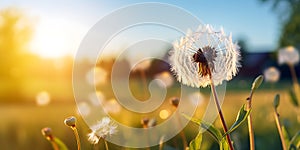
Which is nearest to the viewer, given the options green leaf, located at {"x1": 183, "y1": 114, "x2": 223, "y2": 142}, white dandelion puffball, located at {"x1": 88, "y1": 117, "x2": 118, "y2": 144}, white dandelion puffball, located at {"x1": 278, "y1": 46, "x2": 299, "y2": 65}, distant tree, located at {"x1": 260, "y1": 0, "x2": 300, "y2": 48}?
green leaf, located at {"x1": 183, "y1": 114, "x2": 223, "y2": 142}

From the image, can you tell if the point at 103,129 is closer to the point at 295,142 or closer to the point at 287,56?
the point at 295,142

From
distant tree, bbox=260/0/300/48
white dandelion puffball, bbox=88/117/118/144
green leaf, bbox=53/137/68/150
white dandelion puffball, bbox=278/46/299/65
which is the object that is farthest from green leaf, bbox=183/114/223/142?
distant tree, bbox=260/0/300/48

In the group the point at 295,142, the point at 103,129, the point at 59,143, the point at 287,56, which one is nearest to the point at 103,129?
the point at 103,129

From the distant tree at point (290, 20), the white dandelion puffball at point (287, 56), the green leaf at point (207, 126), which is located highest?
the distant tree at point (290, 20)

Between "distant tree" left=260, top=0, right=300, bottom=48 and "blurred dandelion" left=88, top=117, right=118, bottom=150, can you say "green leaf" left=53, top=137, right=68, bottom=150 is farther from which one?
"distant tree" left=260, top=0, right=300, bottom=48

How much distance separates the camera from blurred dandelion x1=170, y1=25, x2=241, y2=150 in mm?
944

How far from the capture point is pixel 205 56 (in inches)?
36.9

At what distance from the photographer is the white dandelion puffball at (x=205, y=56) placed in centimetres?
94

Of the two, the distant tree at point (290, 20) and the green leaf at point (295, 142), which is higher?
the distant tree at point (290, 20)

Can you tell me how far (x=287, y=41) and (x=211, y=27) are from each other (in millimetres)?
14612

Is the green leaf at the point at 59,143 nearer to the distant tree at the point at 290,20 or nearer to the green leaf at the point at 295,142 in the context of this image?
the green leaf at the point at 295,142

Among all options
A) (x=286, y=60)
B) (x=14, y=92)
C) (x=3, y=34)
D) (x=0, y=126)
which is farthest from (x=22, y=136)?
(x=3, y=34)

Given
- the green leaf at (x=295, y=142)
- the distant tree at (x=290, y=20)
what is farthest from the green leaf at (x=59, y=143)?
the distant tree at (x=290, y=20)

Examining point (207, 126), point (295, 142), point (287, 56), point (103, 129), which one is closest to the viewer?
point (207, 126)
